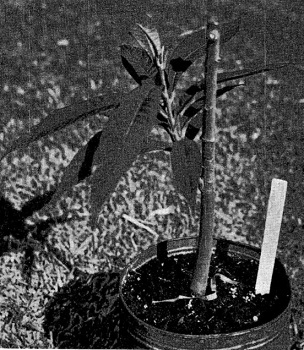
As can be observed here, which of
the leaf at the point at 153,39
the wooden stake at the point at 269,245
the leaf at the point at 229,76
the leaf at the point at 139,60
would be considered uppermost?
the leaf at the point at 153,39

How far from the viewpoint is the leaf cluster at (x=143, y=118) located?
129 cm

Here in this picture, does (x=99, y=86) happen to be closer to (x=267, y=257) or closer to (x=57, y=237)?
(x=57, y=237)

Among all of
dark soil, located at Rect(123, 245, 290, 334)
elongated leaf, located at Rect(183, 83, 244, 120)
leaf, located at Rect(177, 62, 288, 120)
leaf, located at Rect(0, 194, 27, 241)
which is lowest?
leaf, located at Rect(0, 194, 27, 241)

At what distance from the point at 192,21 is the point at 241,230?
148 cm

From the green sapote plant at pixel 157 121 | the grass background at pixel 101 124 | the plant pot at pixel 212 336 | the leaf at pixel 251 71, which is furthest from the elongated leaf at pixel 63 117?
the grass background at pixel 101 124

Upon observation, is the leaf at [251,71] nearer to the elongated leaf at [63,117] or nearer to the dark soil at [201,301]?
the elongated leaf at [63,117]

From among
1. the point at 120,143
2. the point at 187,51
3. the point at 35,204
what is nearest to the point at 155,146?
the point at 187,51

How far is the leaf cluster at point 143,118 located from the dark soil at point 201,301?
0.34m

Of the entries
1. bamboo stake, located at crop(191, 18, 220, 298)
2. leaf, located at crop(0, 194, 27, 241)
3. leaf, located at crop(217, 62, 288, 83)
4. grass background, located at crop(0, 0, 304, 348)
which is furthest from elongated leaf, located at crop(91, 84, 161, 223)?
leaf, located at crop(0, 194, 27, 241)

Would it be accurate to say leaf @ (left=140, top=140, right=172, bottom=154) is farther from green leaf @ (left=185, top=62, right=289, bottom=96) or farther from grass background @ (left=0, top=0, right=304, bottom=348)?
grass background @ (left=0, top=0, right=304, bottom=348)

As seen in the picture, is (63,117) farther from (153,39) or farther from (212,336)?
(212,336)

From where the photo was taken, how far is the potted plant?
52.2 inches

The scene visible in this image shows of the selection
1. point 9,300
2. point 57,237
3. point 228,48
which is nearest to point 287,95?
point 228,48

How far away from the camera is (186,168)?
1.45 m
